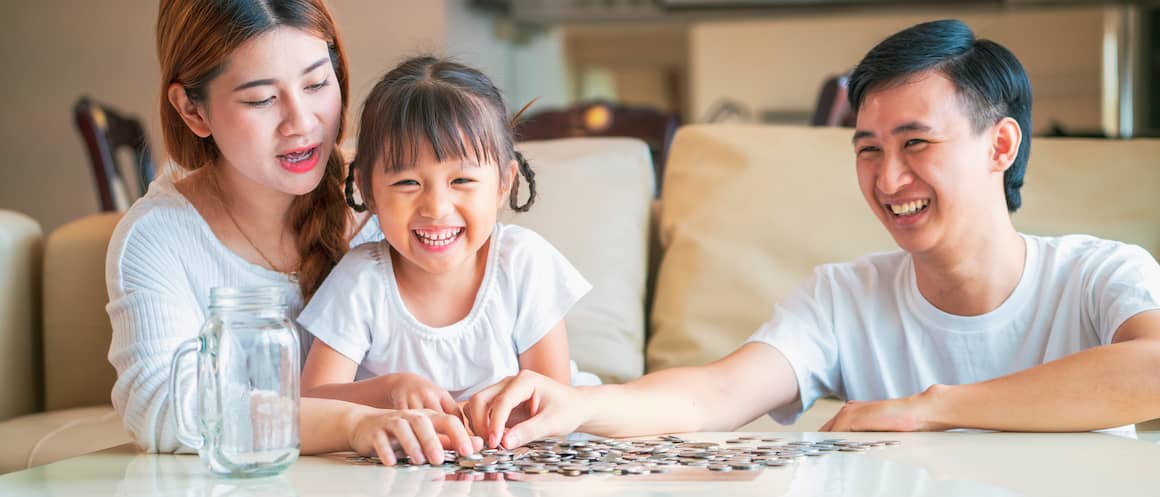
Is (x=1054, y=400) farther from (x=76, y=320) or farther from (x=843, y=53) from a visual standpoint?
(x=843, y=53)

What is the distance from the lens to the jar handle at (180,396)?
3.74 feet

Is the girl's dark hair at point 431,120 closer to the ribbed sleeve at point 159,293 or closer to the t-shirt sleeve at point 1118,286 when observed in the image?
the ribbed sleeve at point 159,293

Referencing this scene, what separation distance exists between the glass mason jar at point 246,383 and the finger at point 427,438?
120mm

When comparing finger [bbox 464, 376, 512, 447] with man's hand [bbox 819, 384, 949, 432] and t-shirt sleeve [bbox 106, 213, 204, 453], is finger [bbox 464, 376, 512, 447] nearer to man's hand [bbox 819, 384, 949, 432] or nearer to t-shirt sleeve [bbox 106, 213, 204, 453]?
t-shirt sleeve [bbox 106, 213, 204, 453]

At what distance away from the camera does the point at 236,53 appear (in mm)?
1525

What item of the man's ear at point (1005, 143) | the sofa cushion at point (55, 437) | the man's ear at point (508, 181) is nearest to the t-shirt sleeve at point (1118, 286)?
the man's ear at point (1005, 143)


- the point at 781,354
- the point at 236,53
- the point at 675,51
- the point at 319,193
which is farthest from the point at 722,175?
the point at 675,51

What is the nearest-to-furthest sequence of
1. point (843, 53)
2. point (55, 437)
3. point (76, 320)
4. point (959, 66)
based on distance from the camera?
point (959, 66) < point (55, 437) < point (76, 320) < point (843, 53)

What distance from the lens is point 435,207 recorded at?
1477 mm

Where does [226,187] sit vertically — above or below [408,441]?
above

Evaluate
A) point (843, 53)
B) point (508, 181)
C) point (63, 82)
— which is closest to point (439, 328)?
point (508, 181)

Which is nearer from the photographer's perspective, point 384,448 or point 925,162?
point 384,448

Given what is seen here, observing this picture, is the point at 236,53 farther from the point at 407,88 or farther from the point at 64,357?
the point at 64,357

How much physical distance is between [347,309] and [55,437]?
2.57 feet
